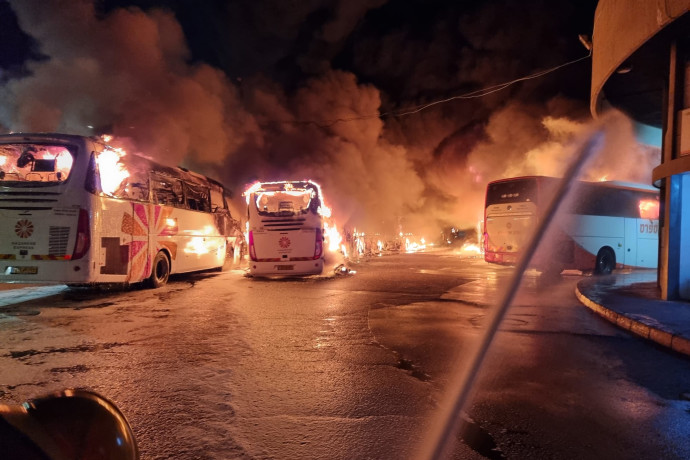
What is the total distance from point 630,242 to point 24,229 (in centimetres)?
1696

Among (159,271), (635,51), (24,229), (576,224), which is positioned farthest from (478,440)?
(576,224)

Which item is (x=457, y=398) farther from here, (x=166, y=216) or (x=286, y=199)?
(x=286, y=199)

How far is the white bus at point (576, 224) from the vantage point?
1365 centimetres

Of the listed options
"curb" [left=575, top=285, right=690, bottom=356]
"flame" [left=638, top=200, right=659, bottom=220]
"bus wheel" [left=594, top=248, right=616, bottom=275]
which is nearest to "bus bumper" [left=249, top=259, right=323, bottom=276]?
"curb" [left=575, top=285, right=690, bottom=356]

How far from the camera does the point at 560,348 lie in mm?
4789

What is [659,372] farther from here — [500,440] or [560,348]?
[500,440]

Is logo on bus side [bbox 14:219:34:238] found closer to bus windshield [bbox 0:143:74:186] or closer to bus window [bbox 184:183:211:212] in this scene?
bus windshield [bbox 0:143:74:186]

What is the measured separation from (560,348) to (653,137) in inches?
374

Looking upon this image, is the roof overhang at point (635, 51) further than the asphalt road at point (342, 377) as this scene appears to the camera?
Yes

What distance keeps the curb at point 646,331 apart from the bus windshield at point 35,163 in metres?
8.82

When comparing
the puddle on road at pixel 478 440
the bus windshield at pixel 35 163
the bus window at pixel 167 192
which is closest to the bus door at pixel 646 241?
the bus window at pixel 167 192

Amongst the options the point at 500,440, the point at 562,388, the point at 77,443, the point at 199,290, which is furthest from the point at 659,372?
the point at 199,290

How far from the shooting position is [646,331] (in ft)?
17.7

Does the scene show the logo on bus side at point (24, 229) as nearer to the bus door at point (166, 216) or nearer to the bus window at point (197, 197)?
the bus door at point (166, 216)
